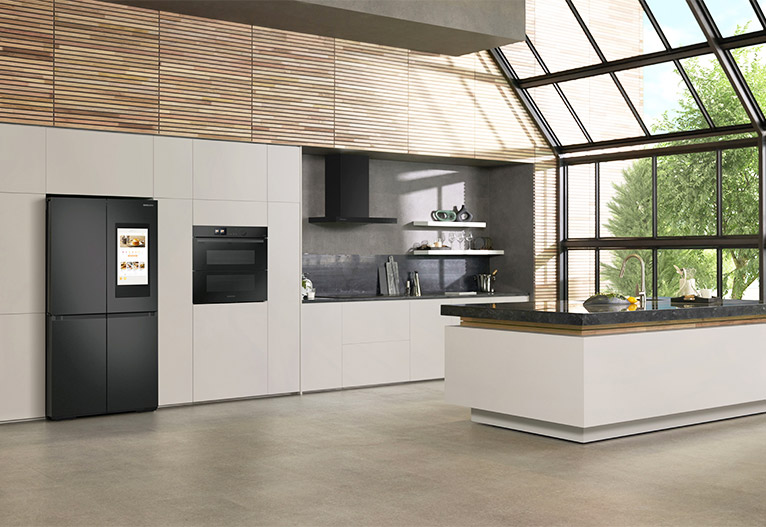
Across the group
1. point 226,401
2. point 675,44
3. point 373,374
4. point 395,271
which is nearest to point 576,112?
point 675,44

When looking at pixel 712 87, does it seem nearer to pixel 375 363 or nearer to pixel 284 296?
pixel 375 363

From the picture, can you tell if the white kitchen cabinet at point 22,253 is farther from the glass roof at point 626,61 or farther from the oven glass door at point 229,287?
the glass roof at point 626,61

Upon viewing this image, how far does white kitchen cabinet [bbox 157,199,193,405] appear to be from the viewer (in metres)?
7.56

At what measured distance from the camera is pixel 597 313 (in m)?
5.93

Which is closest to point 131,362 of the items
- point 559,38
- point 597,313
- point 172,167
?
point 172,167

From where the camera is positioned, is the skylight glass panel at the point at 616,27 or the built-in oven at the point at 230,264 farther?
the skylight glass panel at the point at 616,27

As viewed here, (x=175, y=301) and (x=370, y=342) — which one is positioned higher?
(x=175, y=301)

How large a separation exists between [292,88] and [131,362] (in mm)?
2889

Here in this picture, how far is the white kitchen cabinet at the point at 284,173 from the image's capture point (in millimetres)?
8180

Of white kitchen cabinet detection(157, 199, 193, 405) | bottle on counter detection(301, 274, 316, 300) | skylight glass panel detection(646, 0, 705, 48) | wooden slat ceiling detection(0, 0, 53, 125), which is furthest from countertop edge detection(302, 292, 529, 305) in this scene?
skylight glass panel detection(646, 0, 705, 48)

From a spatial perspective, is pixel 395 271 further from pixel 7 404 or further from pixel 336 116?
pixel 7 404

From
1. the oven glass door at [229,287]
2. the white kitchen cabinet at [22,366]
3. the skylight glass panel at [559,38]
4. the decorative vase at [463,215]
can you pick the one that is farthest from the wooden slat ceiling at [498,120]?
the white kitchen cabinet at [22,366]

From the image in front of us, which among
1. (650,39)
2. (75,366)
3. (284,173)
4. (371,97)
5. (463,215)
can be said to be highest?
(650,39)

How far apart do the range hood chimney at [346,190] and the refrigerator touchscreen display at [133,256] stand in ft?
7.02
